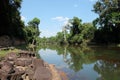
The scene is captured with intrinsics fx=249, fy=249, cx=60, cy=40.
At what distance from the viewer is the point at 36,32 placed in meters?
106

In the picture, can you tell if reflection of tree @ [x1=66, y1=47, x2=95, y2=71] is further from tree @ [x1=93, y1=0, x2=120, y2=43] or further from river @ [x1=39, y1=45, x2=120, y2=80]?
tree @ [x1=93, y1=0, x2=120, y2=43]

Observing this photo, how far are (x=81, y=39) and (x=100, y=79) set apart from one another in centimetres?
7252

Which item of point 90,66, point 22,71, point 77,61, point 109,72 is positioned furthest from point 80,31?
point 22,71

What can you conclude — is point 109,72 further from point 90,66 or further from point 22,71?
point 22,71

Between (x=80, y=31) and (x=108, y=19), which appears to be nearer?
(x=108, y=19)

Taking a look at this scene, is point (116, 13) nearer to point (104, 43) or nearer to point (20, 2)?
point (104, 43)

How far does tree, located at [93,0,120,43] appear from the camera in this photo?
6237 centimetres

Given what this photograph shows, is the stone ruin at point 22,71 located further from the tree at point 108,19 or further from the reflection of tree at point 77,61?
the tree at point 108,19

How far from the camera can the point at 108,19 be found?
212 ft

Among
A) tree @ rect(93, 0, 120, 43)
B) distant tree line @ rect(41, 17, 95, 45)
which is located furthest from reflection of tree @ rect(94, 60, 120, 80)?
distant tree line @ rect(41, 17, 95, 45)

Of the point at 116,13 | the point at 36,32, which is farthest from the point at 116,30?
the point at 36,32

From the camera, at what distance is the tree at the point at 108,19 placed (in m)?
62.4

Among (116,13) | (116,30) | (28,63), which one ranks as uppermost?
(116,13)

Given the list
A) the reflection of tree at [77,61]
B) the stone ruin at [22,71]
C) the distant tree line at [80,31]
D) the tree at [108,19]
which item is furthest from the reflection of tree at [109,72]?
the distant tree line at [80,31]
